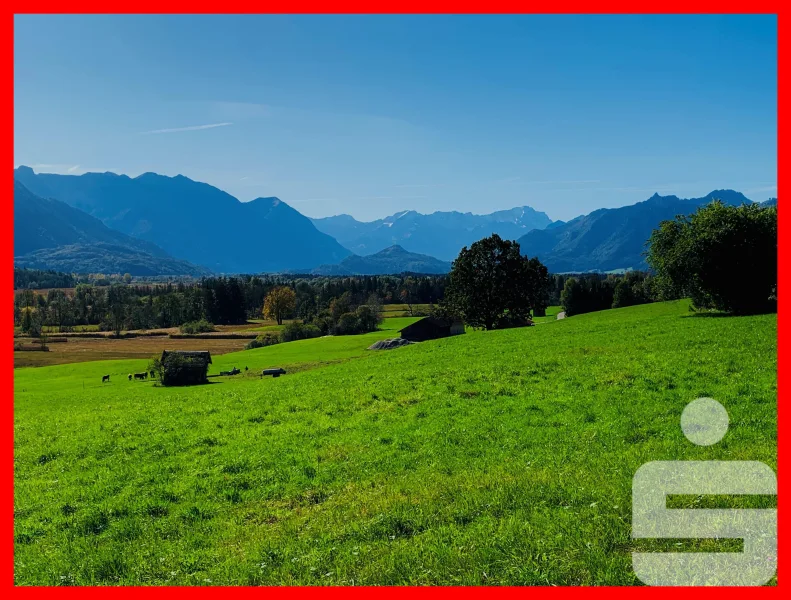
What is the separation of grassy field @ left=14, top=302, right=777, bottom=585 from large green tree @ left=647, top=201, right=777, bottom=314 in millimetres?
22580

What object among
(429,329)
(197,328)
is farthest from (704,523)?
(197,328)

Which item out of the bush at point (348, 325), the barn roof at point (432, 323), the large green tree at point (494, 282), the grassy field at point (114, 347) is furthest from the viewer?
the bush at point (348, 325)

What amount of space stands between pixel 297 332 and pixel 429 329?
156ft

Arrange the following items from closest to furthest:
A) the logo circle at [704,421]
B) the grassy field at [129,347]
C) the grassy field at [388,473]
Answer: the grassy field at [388,473]
the logo circle at [704,421]
the grassy field at [129,347]

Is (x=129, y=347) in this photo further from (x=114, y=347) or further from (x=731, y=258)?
(x=731, y=258)

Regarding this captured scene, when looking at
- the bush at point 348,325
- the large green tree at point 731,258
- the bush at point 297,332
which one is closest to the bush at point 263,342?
the bush at point 297,332

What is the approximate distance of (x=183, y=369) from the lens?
215 ft

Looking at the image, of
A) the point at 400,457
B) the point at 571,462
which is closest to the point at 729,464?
the point at 571,462

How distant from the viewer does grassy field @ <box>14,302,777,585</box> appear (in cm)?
1071

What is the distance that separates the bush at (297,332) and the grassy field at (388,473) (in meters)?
115

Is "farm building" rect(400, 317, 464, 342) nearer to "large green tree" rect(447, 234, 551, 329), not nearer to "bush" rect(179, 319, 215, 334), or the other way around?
"large green tree" rect(447, 234, 551, 329)

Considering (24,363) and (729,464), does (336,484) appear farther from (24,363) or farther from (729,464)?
(24,363)

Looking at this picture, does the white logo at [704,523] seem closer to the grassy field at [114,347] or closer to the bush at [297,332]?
the grassy field at [114,347]

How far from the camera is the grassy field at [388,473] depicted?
10711mm
